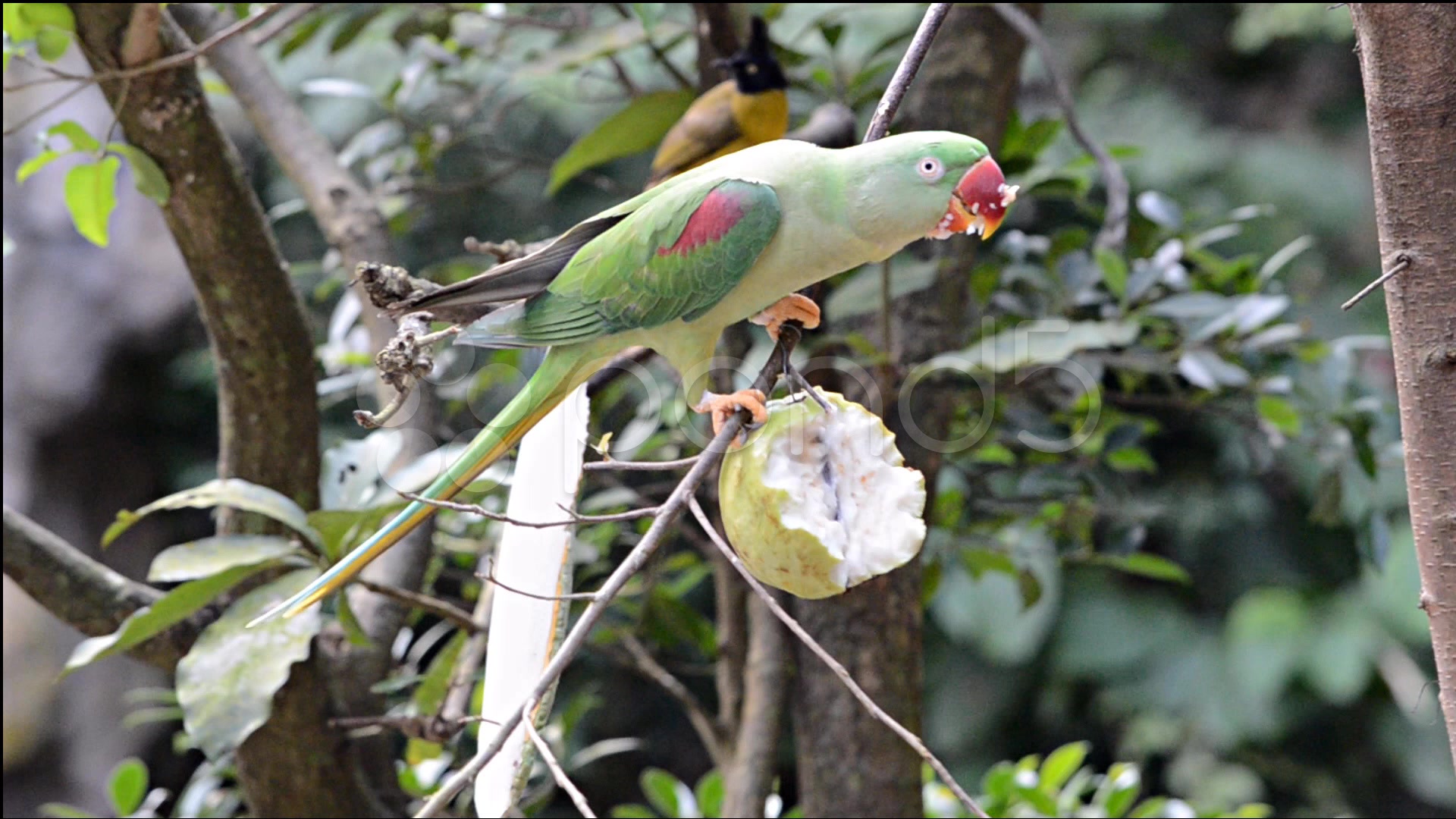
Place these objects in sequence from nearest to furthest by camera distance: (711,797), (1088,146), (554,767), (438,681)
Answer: (554,767) → (438,681) → (1088,146) → (711,797)

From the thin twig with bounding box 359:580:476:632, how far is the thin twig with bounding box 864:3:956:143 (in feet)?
1.87

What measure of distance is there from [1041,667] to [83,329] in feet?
9.82

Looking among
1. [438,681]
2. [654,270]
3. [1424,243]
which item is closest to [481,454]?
[654,270]

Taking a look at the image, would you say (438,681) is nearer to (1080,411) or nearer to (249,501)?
(249,501)

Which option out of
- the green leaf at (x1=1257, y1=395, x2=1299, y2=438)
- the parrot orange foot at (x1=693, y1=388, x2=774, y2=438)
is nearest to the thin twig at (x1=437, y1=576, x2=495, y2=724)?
the parrot orange foot at (x1=693, y1=388, x2=774, y2=438)

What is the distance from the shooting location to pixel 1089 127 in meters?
3.38

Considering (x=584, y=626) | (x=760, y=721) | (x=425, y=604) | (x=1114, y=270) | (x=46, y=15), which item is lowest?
(x=760, y=721)

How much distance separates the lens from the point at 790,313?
0.79m

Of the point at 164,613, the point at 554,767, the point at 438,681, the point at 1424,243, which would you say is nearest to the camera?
the point at 554,767

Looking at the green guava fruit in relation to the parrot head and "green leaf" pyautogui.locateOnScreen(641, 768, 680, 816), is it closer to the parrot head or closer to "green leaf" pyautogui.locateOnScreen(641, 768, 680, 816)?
the parrot head

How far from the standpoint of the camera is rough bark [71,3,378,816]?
1.06 m

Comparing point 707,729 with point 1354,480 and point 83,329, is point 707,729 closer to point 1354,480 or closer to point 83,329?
point 1354,480

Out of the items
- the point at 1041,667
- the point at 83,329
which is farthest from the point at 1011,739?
the point at 83,329

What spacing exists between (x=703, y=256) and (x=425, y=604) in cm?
54
